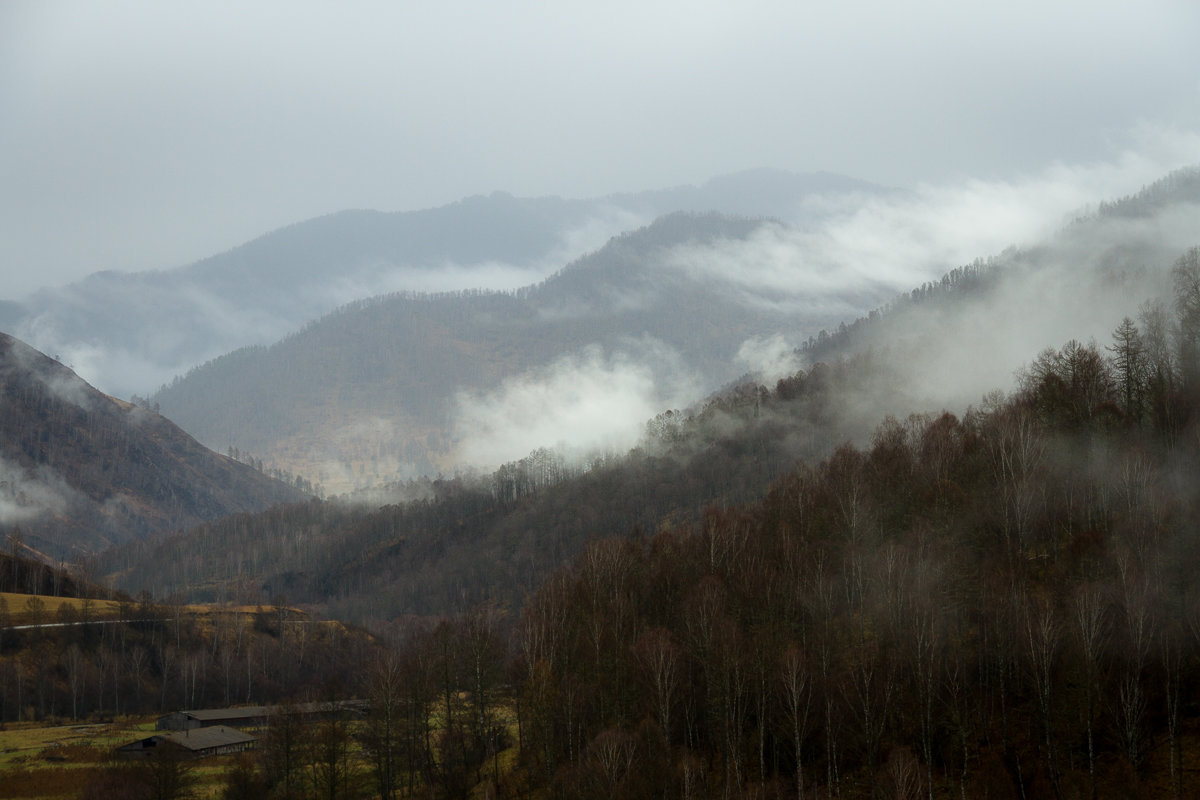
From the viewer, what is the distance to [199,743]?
95688 mm

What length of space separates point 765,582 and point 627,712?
15029 mm

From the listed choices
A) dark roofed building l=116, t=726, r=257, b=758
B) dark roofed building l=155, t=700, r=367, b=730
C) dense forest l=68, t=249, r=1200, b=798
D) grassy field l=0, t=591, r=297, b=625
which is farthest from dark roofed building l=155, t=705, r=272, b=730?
grassy field l=0, t=591, r=297, b=625

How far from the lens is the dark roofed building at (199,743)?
8944 centimetres

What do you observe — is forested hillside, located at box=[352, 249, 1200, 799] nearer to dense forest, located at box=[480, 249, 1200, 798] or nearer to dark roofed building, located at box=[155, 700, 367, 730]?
dense forest, located at box=[480, 249, 1200, 798]

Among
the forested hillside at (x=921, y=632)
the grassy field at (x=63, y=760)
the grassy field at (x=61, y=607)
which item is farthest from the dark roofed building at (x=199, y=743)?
the grassy field at (x=61, y=607)

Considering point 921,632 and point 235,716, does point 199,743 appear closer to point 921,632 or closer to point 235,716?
point 235,716

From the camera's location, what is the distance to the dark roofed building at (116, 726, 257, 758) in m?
89.4

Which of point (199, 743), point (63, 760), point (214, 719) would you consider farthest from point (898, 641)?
point (214, 719)

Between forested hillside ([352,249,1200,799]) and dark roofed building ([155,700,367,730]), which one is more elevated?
forested hillside ([352,249,1200,799])

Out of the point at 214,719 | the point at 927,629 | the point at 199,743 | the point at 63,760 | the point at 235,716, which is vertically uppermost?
the point at 927,629

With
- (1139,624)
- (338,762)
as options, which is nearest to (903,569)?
(1139,624)

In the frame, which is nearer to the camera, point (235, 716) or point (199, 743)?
point (199, 743)

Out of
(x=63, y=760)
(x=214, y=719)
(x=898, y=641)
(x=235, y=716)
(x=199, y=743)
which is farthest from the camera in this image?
(x=235, y=716)

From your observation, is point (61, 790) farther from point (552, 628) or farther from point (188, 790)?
point (552, 628)
